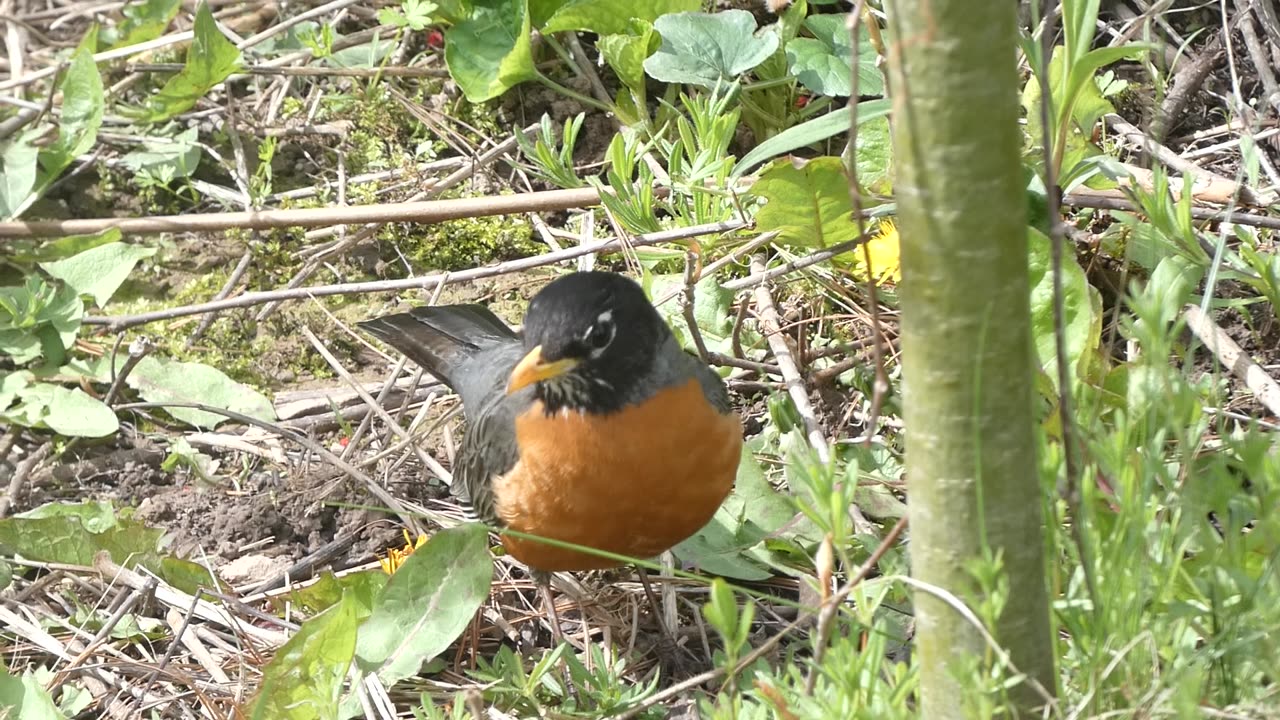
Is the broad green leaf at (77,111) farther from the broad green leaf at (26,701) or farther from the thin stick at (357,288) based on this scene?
the broad green leaf at (26,701)

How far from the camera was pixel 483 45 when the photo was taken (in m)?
4.94

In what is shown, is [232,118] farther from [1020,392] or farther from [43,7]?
[1020,392]

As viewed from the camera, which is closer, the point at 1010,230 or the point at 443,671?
the point at 1010,230

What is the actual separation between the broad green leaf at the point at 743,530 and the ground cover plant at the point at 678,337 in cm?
1

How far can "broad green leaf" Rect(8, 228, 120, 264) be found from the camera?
186 inches

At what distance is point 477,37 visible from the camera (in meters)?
4.94

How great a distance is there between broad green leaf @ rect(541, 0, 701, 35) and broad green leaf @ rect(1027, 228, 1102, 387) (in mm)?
1723

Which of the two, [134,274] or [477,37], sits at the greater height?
[477,37]

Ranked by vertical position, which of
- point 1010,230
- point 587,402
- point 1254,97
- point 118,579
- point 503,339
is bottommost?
point 118,579

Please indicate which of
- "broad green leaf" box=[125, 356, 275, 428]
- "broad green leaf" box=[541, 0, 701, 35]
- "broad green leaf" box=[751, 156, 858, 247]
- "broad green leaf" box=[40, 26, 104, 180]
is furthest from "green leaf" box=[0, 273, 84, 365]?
"broad green leaf" box=[751, 156, 858, 247]

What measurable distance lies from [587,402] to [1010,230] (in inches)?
59.5

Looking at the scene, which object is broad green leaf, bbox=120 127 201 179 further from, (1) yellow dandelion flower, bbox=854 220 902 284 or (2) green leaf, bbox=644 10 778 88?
(1) yellow dandelion flower, bbox=854 220 902 284

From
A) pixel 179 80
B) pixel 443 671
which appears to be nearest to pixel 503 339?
pixel 443 671

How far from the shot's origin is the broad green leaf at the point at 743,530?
11.2 feet
